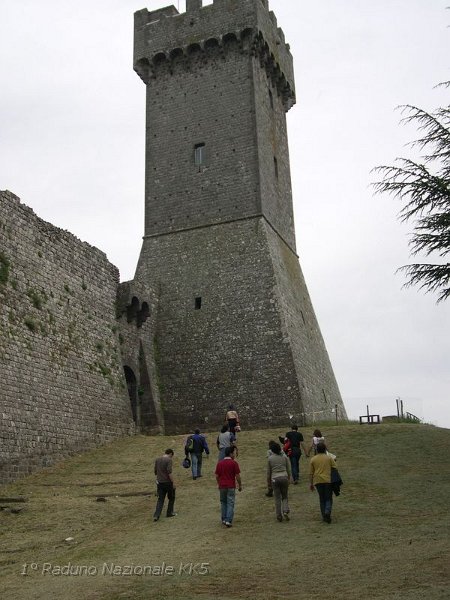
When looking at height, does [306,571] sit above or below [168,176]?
below

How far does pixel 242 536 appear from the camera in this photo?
37.7 ft

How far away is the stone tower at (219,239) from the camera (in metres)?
27.0

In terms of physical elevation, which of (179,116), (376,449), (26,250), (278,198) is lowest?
(376,449)

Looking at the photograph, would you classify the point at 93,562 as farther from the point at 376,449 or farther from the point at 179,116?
the point at 179,116

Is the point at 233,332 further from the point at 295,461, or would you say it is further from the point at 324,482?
the point at 324,482

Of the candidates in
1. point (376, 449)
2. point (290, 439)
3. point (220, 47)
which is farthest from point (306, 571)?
point (220, 47)

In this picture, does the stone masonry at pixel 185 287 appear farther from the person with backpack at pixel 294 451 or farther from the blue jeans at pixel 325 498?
the blue jeans at pixel 325 498

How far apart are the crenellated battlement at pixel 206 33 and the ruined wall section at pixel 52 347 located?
41.3ft

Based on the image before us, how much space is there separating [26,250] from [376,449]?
465 inches

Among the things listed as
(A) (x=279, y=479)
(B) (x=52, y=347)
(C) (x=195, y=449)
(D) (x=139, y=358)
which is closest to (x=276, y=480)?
(A) (x=279, y=479)

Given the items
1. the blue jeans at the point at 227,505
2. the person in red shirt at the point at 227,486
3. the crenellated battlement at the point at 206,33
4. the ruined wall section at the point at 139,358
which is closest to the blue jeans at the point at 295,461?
the person in red shirt at the point at 227,486

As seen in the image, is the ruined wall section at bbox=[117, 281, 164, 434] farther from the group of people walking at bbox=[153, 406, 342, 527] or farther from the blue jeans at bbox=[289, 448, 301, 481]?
the group of people walking at bbox=[153, 406, 342, 527]

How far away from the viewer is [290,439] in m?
15.7

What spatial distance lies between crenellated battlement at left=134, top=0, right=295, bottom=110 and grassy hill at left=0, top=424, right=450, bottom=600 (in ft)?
67.7
